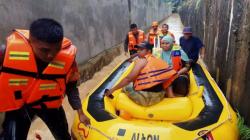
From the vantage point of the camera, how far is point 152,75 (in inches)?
166

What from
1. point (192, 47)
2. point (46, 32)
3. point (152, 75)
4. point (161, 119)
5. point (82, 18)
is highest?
point (46, 32)

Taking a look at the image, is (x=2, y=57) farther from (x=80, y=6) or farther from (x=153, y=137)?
(x=80, y=6)

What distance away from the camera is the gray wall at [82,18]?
5.49 m

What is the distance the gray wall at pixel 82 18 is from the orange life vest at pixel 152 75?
7.24 feet

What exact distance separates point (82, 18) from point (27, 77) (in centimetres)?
624

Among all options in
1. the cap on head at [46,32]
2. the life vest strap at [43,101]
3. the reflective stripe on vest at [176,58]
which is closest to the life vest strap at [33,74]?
the life vest strap at [43,101]

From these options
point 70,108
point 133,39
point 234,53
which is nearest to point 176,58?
point 234,53

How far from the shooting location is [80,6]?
8.66m

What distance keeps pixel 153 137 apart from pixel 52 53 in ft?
5.20

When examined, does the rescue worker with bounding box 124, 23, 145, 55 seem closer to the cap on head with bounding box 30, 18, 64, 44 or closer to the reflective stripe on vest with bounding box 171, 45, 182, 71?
the reflective stripe on vest with bounding box 171, 45, 182, 71

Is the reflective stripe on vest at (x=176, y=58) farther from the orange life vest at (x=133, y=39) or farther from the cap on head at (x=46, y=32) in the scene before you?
the cap on head at (x=46, y=32)

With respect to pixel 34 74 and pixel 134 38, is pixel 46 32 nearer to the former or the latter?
pixel 34 74

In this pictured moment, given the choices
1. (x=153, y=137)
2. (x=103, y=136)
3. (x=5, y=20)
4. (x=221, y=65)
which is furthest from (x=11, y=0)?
(x=221, y=65)

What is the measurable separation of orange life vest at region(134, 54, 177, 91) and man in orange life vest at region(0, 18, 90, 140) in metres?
1.37
